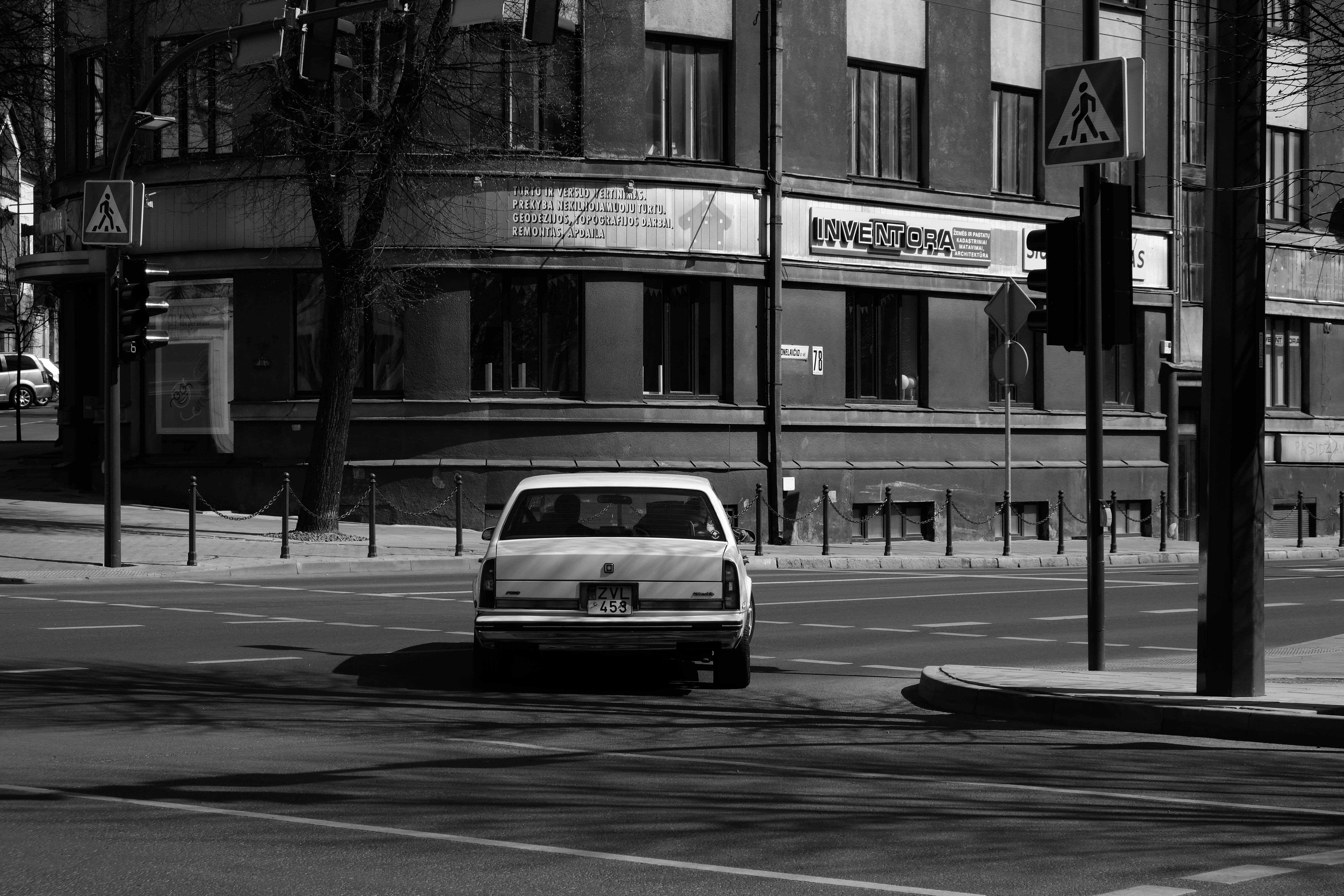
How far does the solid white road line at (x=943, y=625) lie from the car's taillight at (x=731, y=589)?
5313 mm

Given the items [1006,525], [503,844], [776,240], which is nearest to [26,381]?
[776,240]

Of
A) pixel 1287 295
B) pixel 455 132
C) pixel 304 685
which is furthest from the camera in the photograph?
pixel 1287 295

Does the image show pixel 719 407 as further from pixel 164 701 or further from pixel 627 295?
pixel 164 701

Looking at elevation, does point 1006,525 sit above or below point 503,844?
above

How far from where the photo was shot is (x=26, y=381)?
214 feet

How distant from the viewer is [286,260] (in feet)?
92.9

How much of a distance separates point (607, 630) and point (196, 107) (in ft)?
66.5

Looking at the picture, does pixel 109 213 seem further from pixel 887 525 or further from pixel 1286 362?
pixel 1286 362

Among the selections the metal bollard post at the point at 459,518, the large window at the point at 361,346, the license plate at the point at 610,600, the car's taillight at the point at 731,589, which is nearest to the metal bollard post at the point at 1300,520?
the metal bollard post at the point at 459,518

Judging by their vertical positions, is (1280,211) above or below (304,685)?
above

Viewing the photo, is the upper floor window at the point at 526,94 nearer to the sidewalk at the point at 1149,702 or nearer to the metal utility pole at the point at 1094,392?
the metal utility pole at the point at 1094,392

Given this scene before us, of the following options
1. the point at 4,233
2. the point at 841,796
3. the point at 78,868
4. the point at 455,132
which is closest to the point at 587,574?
the point at 841,796

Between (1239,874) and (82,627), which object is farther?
(82,627)

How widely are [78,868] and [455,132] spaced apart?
21.5 metres
